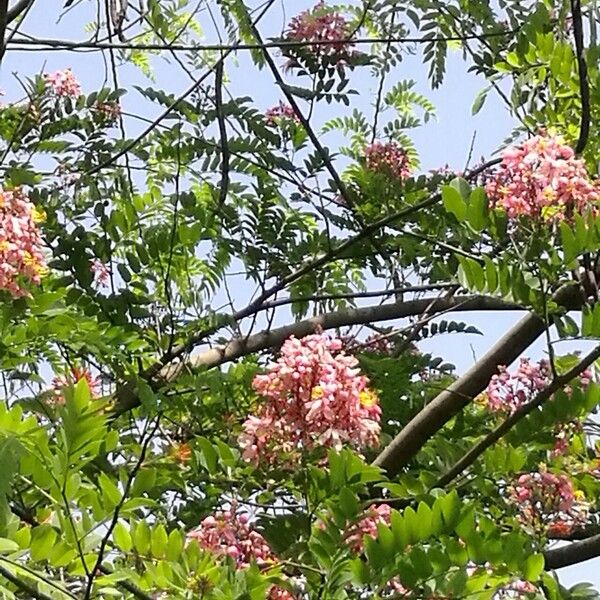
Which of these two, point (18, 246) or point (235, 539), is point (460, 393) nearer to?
point (235, 539)

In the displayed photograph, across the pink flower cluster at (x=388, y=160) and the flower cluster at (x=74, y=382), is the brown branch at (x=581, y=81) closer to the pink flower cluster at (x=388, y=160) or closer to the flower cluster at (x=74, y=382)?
the flower cluster at (x=74, y=382)

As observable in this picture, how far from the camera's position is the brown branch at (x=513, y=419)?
4.02 feet

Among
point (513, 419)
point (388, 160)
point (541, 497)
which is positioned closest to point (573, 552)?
point (541, 497)

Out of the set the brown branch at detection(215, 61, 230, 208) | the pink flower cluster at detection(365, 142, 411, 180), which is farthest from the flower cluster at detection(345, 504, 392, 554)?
the pink flower cluster at detection(365, 142, 411, 180)

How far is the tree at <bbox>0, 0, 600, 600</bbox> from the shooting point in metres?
1.04

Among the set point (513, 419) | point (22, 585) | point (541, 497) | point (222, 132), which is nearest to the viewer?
point (22, 585)

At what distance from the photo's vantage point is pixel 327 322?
2.26 meters

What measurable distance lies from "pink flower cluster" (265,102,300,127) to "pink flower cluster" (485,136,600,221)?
1132 millimetres

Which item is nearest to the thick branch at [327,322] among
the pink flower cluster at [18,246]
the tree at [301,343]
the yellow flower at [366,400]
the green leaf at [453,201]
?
the tree at [301,343]

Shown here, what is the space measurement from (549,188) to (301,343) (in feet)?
1.14

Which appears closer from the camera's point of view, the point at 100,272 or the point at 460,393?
the point at 460,393

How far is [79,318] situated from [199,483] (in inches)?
13.4

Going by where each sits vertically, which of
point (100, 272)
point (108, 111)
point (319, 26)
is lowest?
point (100, 272)

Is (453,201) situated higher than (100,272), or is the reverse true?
(100,272)
